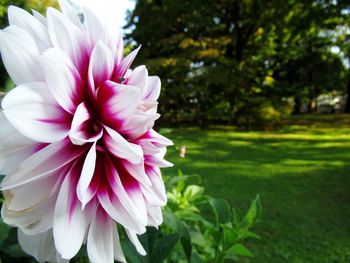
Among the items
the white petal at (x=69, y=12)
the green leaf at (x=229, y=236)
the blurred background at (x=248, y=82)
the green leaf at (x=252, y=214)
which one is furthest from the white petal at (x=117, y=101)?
the blurred background at (x=248, y=82)

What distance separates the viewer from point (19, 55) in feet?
1.44

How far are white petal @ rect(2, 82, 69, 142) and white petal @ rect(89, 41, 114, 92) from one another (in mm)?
62

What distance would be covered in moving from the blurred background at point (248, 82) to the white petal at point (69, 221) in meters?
6.14

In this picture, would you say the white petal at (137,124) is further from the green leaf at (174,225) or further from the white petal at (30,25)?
the green leaf at (174,225)

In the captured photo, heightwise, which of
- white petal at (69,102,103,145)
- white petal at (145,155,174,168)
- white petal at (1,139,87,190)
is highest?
white petal at (69,102,103,145)

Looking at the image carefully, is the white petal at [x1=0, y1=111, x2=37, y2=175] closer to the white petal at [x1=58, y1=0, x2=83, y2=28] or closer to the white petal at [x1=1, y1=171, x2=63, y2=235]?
the white petal at [x1=1, y1=171, x2=63, y2=235]

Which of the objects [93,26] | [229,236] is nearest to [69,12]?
[93,26]

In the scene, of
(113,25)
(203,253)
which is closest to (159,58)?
(203,253)

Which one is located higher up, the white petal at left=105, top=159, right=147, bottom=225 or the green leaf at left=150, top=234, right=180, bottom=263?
the white petal at left=105, top=159, right=147, bottom=225

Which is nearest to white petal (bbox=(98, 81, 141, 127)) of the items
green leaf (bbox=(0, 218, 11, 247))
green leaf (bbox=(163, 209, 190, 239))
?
green leaf (bbox=(0, 218, 11, 247))

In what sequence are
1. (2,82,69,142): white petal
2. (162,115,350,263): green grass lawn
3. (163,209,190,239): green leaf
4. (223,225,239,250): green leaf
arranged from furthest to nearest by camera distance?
(162,115,350,263): green grass lawn < (223,225,239,250): green leaf < (163,209,190,239): green leaf < (2,82,69,142): white petal

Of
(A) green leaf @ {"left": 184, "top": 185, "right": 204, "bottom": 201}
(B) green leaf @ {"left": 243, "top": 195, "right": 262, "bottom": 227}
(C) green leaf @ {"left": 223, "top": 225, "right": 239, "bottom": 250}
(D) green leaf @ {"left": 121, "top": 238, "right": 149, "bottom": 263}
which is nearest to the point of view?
(D) green leaf @ {"left": 121, "top": 238, "right": 149, "bottom": 263}

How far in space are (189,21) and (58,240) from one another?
18544mm

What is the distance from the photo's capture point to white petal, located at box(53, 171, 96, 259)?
1.37ft
